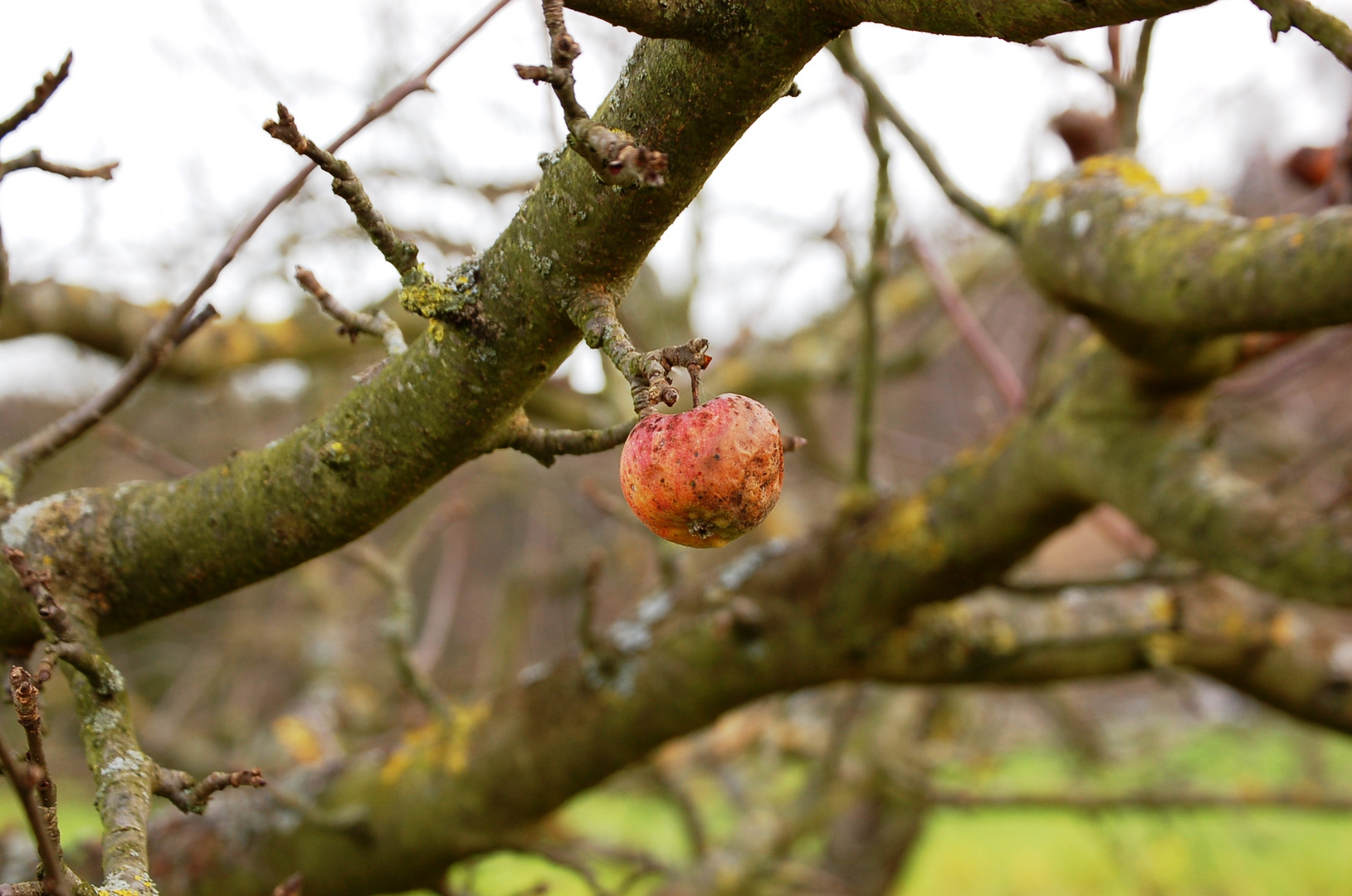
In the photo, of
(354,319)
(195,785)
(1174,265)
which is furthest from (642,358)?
(1174,265)

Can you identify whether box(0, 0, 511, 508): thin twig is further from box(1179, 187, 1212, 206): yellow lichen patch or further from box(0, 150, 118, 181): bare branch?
box(1179, 187, 1212, 206): yellow lichen patch


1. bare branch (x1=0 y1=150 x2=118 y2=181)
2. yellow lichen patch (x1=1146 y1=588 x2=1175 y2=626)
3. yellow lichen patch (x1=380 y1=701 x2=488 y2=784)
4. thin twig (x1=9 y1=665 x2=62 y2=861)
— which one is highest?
bare branch (x1=0 y1=150 x2=118 y2=181)

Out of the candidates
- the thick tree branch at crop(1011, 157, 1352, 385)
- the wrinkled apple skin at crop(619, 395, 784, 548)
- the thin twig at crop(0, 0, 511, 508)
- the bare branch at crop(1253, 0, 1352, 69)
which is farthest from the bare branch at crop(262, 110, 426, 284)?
the thick tree branch at crop(1011, 157, 1352, 385)

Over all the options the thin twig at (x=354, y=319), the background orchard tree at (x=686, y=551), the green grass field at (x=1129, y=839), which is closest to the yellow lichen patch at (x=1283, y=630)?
the background orchard tree at (x=686, y=551)

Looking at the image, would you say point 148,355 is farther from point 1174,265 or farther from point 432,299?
point 1174,265

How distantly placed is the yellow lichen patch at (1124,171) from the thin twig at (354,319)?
4.35ft

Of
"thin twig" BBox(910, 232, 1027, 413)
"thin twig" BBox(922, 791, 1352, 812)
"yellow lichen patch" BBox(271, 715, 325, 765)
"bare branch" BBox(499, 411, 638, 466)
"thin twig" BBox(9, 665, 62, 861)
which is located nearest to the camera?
"thin twig" BBox(9, 665, 62, 861)

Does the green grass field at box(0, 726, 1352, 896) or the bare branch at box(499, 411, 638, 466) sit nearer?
the bare branch at box(499, 411, 638, 466)

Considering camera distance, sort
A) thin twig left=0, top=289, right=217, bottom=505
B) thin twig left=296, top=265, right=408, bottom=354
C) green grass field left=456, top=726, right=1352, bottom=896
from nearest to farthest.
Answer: thin twig left=296, top=265, right=408, bottom=354
thin twig left=0, top=289, right=217, bottom=505
green grass field left=456, top=726, right=1352, bottom=896

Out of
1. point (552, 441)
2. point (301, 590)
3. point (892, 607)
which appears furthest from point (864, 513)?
point (301, 590)

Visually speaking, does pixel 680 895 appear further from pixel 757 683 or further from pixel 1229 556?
pixel 1229 556

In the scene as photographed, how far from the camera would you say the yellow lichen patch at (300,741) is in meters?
3.79

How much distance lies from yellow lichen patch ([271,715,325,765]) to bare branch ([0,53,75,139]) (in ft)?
9.94

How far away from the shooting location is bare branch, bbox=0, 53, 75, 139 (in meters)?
1.27
